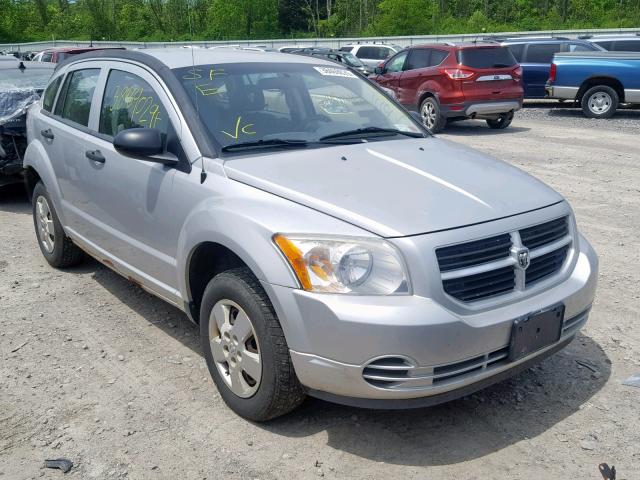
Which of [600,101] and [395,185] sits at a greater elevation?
[395,185]

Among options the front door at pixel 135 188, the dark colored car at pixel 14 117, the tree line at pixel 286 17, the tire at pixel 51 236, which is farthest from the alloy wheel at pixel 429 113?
the tree line at pixel 286 17

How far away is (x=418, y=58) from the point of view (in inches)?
584

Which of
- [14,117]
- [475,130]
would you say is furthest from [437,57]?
[14,117]

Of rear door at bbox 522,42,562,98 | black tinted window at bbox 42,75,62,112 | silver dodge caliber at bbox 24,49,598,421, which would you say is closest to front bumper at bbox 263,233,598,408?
silver dodge caliber at bbox 24,49,598,421

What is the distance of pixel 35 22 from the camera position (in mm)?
71312

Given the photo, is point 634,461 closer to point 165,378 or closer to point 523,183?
point 523,183

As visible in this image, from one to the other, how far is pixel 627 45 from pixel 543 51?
209 cm

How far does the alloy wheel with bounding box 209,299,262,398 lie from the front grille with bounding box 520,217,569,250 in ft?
4.47

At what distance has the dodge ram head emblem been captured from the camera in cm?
316

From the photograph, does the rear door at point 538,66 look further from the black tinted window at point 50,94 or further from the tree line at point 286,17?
the tree line at point 286,17

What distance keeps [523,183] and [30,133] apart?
427cm

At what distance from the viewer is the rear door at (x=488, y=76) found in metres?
13.5

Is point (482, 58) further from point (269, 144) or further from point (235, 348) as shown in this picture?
point (235, 348)

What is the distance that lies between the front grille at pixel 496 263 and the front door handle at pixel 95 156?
254 cm
